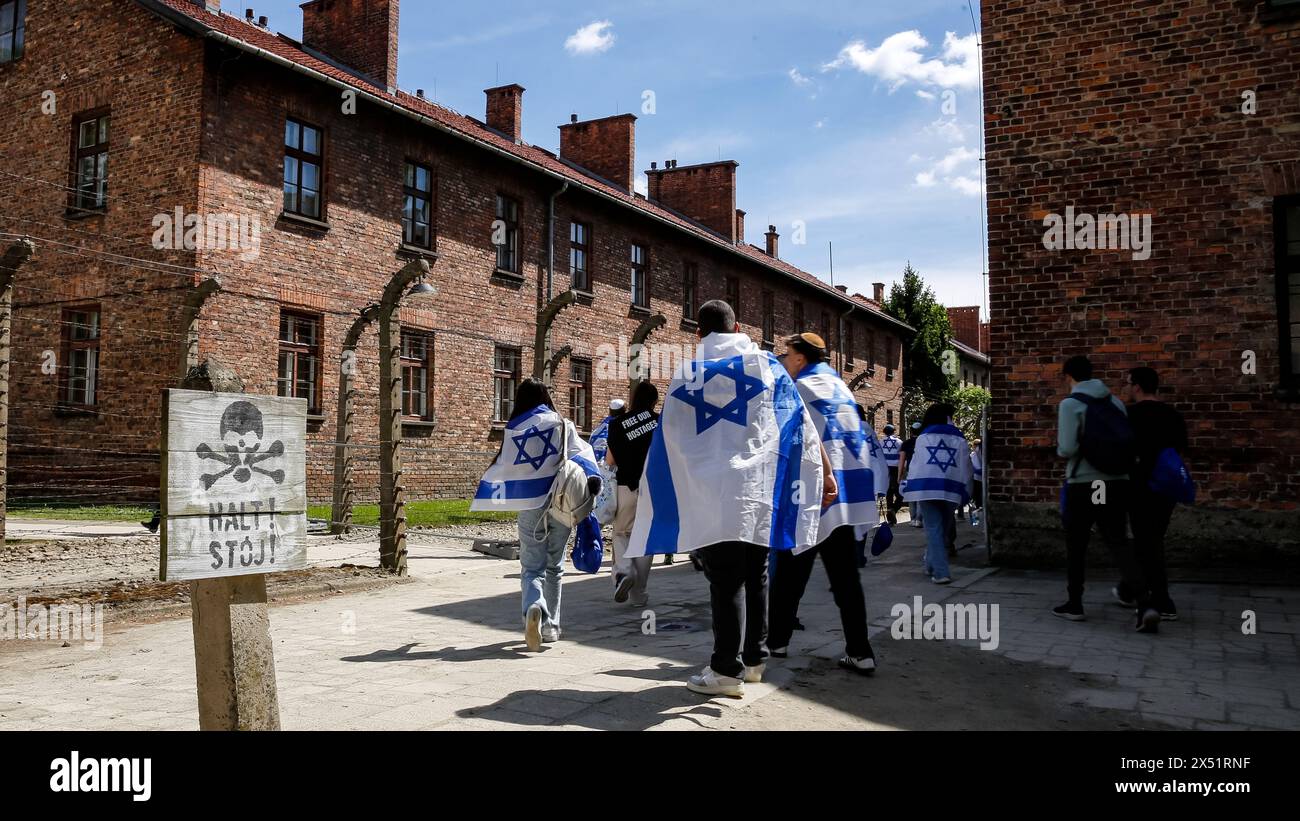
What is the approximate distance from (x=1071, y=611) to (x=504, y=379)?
1625 cm

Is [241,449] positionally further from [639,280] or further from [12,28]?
[639,280]

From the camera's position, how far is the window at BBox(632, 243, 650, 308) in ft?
88.1

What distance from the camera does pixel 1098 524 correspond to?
709 cm

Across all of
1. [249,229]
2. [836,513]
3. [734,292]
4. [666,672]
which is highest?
[734,292]

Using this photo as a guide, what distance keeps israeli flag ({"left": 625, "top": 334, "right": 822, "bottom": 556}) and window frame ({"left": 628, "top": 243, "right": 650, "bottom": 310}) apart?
71.1ft

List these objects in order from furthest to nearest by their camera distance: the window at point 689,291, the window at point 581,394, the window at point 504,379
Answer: the window at point 689,291
the window at point 581,394
the window at point 504,379

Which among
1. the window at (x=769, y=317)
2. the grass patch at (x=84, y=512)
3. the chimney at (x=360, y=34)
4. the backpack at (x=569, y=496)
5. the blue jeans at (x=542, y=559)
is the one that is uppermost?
the chimney at (x=360, y=34)

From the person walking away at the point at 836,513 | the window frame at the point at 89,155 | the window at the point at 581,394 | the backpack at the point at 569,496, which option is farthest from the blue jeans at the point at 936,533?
the window at the point at 581,394

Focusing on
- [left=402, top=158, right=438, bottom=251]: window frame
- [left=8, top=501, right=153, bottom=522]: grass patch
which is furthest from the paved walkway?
[left=402, top=158, right=438, bottom=251]: window frame

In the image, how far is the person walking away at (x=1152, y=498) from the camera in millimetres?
6797

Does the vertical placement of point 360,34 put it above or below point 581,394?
above

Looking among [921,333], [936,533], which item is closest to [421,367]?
[936,533]

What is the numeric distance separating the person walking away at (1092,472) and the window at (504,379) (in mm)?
15395

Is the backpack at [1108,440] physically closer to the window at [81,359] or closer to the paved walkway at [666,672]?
the paved walkway at [666,672]
